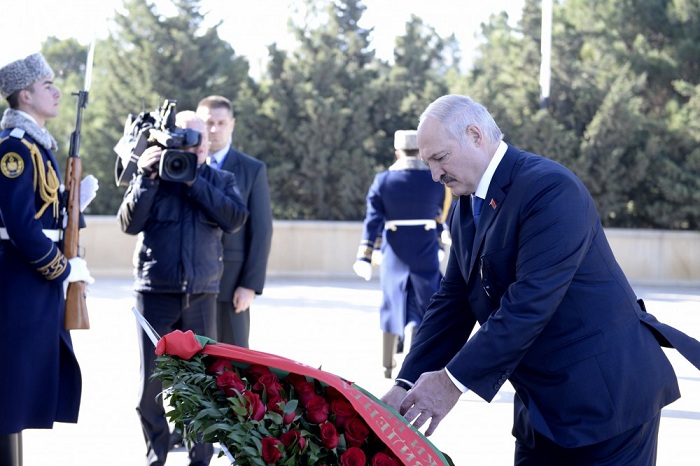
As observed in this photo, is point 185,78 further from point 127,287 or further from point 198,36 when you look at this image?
point 127,287

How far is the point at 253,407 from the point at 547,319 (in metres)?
0.87

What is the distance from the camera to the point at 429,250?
8.44 m

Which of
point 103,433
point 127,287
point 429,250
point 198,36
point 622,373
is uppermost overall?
point 198,36

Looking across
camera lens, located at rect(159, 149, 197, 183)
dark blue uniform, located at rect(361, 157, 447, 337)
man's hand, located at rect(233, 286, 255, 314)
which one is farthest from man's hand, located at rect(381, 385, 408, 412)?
dark blue uniform, located at rect(361, 157, 447, 337)

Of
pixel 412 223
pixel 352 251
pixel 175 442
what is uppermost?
pixel 412 223

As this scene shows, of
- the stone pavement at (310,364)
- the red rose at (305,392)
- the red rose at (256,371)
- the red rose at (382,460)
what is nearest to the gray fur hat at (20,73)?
the stone pavement at (310,364)

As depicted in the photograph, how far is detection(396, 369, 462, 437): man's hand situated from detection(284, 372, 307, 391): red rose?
0.35 m

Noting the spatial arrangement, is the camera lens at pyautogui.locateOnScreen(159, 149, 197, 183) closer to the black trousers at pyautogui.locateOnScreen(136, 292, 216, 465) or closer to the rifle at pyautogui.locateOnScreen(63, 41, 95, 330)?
the rifle at pyautogui.locateOnScreen(63, 41, 95, 330)

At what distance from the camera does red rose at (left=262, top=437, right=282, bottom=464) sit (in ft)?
8.61

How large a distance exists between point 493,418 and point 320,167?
1294 centimetres

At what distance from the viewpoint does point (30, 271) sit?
4.78 meters

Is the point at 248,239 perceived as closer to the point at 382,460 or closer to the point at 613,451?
the point at 613,451

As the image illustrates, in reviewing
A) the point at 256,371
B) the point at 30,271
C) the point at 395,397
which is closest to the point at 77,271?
the point at 30,271

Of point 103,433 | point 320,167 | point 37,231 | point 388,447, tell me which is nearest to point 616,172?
point 320,167
